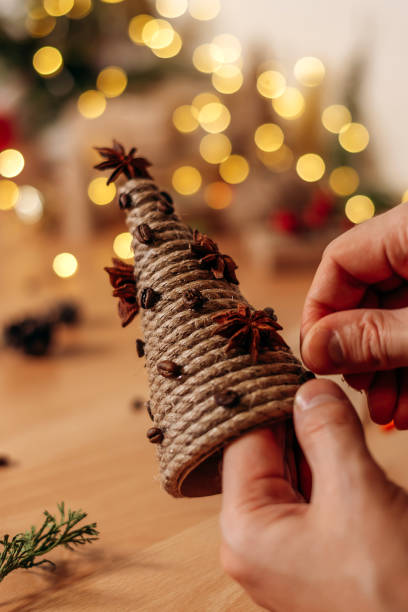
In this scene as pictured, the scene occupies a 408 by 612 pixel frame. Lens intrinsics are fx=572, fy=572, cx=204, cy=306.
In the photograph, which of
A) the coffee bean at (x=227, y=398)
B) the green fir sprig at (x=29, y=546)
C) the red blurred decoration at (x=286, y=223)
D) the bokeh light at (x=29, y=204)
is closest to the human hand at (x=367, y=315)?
Answer: the coffee bean at (x=227, y=398)

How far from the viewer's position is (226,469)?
0.45 m

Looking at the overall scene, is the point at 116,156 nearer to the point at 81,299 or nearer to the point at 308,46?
the point at 81,299

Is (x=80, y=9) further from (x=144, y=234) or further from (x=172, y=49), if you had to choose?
(x=144, y=234)

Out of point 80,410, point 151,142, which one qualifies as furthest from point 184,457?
point 151,142

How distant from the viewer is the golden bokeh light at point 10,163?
1.93 m

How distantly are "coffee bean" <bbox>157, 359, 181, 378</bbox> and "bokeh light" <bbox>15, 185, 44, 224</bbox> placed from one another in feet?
4.75

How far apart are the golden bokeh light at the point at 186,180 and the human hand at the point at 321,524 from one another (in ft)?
4.06

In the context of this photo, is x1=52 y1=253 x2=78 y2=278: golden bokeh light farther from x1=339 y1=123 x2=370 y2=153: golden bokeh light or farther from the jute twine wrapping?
the jute twine wrapping

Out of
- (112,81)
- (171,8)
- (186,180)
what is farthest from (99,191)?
(171,8)

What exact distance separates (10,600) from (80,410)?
14.9 inches

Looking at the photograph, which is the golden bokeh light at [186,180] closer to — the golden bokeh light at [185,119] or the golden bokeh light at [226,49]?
the golden bokeh light at [185,119]

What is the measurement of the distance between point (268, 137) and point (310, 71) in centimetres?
26

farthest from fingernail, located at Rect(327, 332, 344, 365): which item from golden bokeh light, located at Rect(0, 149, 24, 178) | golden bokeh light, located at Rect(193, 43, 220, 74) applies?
golden bokeh light, located at Rect(0, 149, 24, 178)

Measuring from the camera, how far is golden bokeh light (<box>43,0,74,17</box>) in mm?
1847
